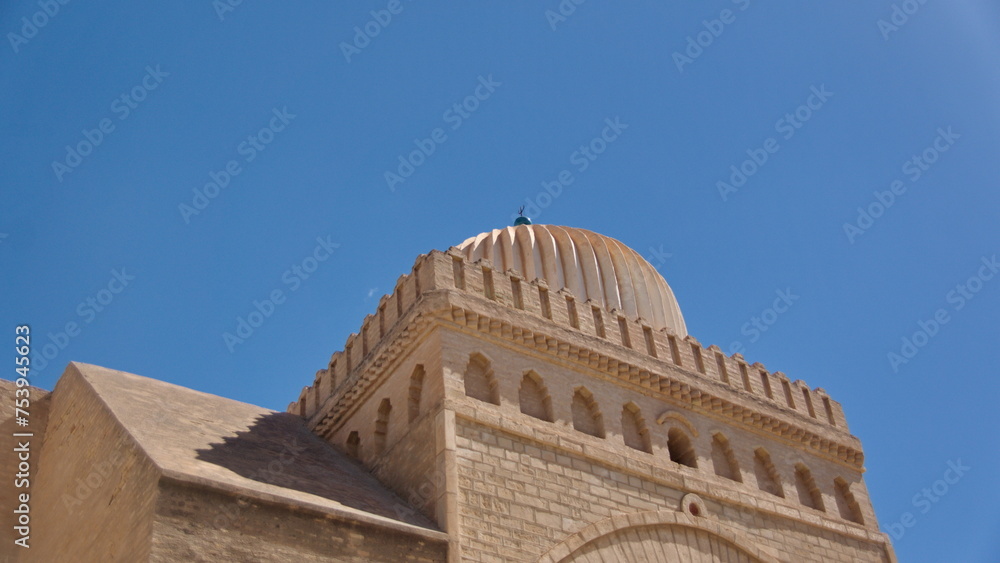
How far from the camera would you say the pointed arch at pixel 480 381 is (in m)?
10.3

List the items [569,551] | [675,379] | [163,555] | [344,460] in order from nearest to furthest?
[163,555], [569,551], [344,460], [675,379]

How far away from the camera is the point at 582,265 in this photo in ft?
44.3

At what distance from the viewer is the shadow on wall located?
9.02 metres

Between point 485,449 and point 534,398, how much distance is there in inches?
47.3

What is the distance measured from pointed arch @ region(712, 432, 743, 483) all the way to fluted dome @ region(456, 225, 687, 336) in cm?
177

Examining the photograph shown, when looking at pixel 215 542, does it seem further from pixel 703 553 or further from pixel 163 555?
pixel 703 553

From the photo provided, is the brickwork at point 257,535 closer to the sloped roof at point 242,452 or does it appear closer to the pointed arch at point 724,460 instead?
the sloped roof at point 242,452

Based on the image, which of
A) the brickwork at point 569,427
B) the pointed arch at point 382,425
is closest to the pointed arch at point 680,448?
the brickwork at point 569,427

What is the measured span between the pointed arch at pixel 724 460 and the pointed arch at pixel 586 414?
1.70 metres

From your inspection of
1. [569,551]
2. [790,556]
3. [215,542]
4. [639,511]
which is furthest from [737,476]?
[215,542]

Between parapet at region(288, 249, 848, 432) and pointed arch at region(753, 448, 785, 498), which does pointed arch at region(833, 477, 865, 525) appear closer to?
parapet at region(288, 249, 848, 432)

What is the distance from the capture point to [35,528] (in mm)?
10109

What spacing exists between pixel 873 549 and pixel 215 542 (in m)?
8.47

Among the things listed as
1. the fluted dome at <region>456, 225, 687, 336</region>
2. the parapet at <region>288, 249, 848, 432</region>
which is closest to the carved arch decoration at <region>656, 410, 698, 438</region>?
the parapet at <region>288, 249, 848, 432</region>
